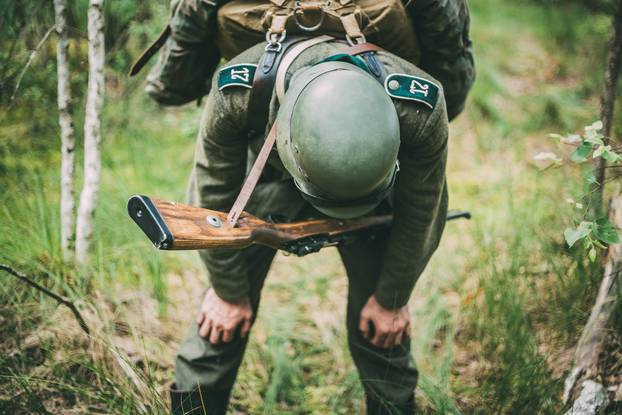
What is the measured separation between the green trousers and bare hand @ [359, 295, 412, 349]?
0.20 feet

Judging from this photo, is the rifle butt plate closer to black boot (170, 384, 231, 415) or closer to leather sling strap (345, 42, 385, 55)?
leather sling strap (345, 42, 385, 55)

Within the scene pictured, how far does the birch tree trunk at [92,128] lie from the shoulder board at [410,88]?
1467 millimetres

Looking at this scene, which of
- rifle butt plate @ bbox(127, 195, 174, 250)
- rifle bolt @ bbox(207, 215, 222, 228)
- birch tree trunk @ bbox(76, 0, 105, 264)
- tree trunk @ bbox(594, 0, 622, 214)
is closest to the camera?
rifle butt plate @ bbox(127, 195, 174, 250)

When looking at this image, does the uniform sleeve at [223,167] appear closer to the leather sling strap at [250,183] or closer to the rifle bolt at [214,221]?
the leather sling strap at [250,183]

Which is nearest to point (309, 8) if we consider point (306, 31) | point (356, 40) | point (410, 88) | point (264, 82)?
point (306, 31)

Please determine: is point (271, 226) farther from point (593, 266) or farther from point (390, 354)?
point (593, 266)

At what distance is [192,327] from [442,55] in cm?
150

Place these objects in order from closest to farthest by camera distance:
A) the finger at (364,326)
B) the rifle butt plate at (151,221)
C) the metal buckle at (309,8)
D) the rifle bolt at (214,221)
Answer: the rifle butt plate at (151,221) → the rifle bolt at (214,221) → the metal buckle at (309,8) → the finger at (364,326)

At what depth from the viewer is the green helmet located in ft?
4.53

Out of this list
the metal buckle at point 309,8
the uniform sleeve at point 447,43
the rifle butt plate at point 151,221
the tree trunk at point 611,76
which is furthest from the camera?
the tree trunk at point 611,76

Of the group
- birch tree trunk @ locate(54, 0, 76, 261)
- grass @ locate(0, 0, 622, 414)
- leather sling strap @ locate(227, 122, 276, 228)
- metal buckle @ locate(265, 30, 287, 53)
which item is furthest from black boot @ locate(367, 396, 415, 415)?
birch tree trunk @ locate(54, 0, 76, 261)

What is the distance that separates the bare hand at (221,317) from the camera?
2074 mm

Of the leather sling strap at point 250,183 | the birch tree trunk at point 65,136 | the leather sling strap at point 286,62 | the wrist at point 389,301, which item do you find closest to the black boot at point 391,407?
the wrist at point 389,301

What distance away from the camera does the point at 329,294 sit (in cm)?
354
